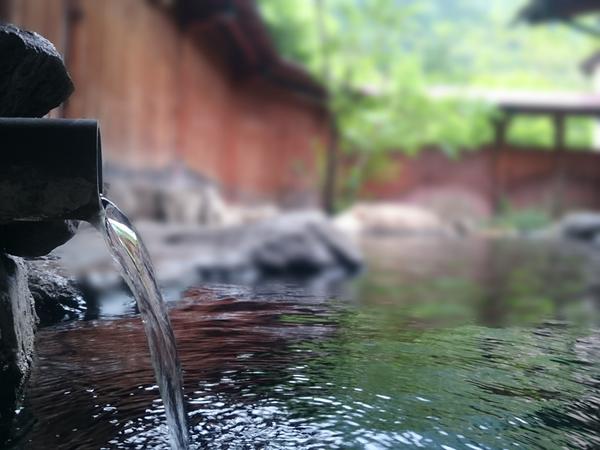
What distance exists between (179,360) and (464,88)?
Result: 16.7 meters

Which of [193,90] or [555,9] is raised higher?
[555,9]

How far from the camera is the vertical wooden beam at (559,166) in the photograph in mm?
18703

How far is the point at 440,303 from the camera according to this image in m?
3.42

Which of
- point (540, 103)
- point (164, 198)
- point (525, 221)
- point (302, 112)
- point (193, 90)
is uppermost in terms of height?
point (540, 103)

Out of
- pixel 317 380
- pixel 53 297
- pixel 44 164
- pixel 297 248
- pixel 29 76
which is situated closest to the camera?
pixel 44 164

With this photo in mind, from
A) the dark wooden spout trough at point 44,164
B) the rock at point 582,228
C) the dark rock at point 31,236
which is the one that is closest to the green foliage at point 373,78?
the rock at point 582,228

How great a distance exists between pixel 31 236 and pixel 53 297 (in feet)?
1.07

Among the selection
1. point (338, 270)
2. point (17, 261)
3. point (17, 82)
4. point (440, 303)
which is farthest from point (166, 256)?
point (17, 82)

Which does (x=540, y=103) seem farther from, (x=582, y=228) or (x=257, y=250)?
(x=257, y=250)

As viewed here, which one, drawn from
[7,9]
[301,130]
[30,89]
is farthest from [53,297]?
[301,130]

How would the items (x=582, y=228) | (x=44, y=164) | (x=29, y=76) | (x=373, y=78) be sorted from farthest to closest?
(x=373, y=78), (x=582, y=228), (x=29, y=76), (x=44, y=164)

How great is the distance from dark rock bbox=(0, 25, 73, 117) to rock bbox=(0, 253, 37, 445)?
0.37m

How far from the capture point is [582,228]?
527 inches

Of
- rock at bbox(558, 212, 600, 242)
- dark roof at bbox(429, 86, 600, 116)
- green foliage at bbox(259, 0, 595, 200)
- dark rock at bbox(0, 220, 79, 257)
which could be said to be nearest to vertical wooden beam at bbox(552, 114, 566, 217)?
dark roof at bbox(429, 86, 600, 116)
